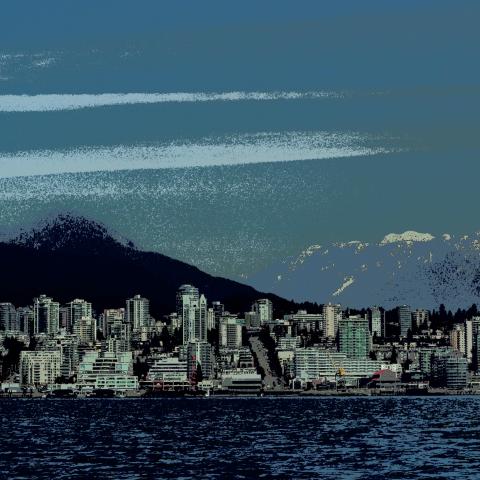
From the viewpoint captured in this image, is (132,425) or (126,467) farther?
(132,425)

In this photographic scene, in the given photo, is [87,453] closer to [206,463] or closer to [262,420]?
[206,463]

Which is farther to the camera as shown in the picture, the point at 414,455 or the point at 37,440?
the point at 37,440

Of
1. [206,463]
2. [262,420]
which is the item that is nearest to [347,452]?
[206,463]

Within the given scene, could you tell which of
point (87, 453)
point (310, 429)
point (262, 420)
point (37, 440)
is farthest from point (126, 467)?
point (262, 420)

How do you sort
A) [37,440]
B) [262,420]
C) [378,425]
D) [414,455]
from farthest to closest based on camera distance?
[262,420], [378,425], [37,440], [414,455]

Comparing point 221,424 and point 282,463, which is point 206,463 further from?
point 221,424

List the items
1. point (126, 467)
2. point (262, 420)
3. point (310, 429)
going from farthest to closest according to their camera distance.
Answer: point (262, 420) < point (310, 429) < point (126, 467)

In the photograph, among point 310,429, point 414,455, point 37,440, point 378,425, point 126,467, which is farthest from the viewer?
point 378,425

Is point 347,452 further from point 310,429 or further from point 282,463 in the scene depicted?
point 310,429

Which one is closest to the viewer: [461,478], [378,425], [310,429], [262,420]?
[461,478]
